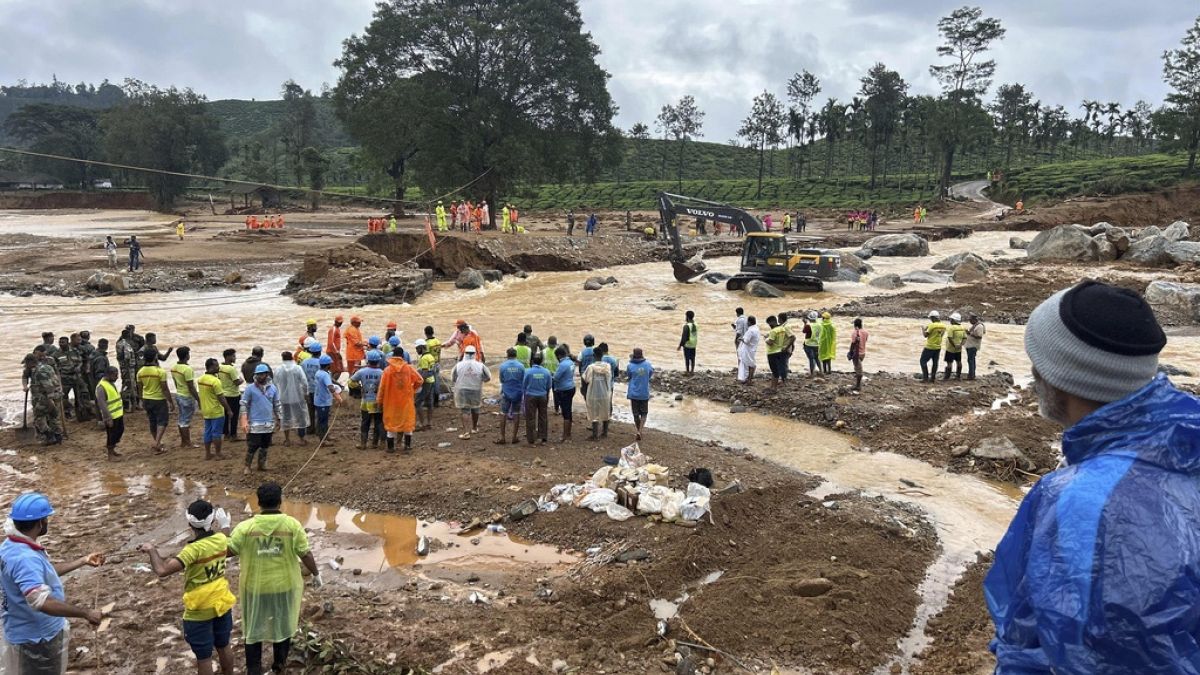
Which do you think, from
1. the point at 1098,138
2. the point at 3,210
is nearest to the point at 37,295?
the point at 3,210

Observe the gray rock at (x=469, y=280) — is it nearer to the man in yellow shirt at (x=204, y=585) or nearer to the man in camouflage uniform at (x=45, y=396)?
the man in camouflage uniform at (x=45, y=396)

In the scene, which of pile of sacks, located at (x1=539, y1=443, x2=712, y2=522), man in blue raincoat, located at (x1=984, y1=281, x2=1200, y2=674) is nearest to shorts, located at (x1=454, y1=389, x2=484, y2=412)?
pile of sacks, located at (x1=539, y1=443, x2=712, y2=522)


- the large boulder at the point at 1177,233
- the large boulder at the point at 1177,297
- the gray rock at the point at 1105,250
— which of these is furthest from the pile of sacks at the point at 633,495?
the large boulder at the point at 1177,233

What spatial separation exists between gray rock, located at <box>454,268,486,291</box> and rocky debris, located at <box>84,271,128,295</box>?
11944 mm

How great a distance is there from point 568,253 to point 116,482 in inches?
1072

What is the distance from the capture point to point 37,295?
26.4 meters

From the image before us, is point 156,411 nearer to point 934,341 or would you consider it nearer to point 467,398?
point 467,398

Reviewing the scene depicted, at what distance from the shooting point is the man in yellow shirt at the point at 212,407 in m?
10.9

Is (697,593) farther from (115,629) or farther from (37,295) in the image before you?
(37,295)

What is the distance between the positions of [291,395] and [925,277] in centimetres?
2686

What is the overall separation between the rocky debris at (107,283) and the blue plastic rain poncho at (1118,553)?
31309 millimetres

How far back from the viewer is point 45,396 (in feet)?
38.5

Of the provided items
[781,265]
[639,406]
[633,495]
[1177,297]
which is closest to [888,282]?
[781,265]

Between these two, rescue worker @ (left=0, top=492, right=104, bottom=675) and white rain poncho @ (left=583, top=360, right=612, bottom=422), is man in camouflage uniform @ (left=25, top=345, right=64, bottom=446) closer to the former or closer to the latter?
white rain poncho @ (left=583, top=360, right=612, bottom=422)
